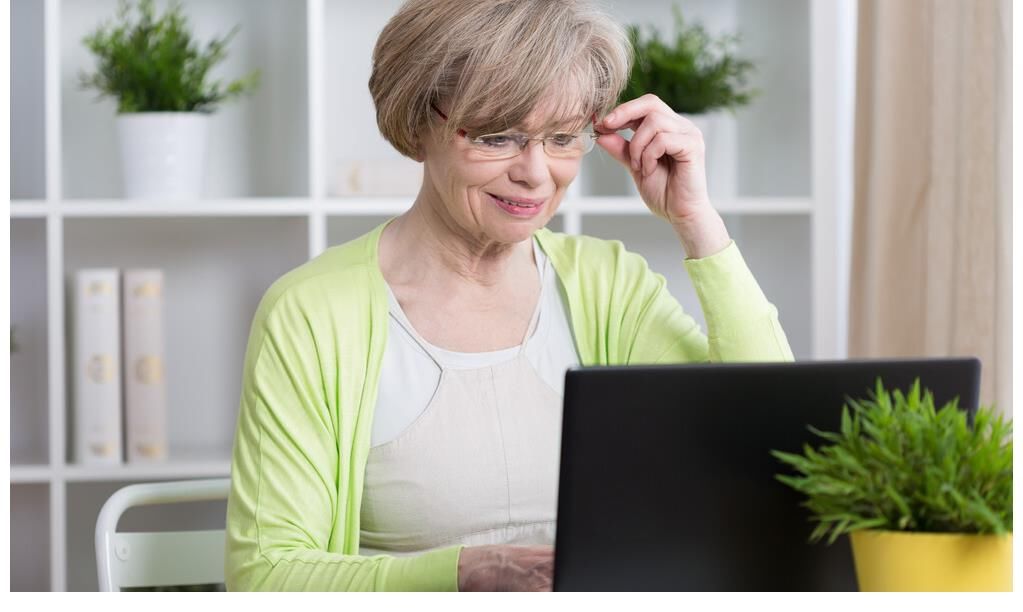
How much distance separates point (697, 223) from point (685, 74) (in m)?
1.02

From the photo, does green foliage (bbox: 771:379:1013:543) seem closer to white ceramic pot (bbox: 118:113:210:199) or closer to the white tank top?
the white tank top

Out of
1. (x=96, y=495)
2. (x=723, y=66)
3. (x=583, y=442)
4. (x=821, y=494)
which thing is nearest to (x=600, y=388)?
(x=583, y=442)

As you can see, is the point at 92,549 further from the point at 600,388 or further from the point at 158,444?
the point at 600,388

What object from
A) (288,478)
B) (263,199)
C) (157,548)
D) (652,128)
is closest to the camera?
(288,478)

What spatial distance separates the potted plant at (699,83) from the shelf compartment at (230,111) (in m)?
0.72

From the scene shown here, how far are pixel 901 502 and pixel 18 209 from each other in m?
1.98

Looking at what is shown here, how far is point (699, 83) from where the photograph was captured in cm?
237

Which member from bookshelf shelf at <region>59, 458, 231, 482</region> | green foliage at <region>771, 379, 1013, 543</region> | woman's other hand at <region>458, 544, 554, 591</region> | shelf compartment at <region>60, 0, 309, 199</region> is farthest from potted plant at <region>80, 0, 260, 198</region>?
green foliage at <region>771, 379, 1013, 543</region>

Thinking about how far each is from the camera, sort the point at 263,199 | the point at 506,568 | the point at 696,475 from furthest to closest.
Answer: the point at 263,199
the point at 506,568
the point at 696,475

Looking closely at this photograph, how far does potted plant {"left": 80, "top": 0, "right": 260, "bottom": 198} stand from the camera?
2283mm

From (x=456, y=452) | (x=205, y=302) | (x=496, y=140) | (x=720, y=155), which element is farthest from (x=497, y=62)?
(x=205, y=302)

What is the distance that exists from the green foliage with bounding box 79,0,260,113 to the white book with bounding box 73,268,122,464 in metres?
0.35

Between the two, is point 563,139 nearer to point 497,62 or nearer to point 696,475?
point 497,62

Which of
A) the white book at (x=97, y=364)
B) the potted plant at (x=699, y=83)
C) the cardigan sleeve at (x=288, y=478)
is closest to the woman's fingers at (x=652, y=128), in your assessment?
the cardigan sleeve at (x=288, y=478)
